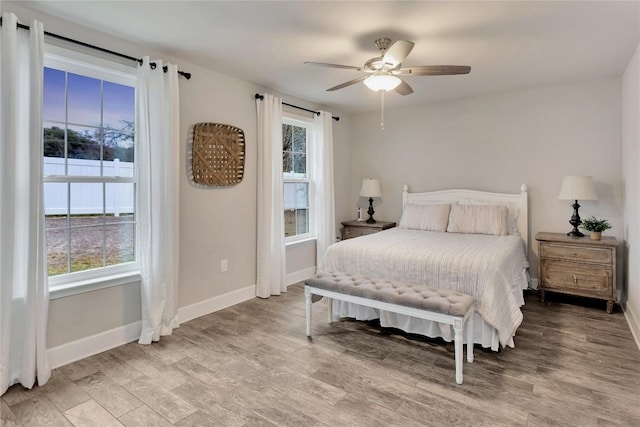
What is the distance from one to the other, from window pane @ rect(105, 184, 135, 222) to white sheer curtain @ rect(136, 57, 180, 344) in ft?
0.57

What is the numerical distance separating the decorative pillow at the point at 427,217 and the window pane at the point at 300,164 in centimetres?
154

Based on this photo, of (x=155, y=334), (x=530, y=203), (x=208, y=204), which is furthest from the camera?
(x=530, y=203)

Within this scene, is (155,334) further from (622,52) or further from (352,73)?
(622,52)

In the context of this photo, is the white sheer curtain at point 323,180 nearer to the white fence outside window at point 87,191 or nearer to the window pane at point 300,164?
the window pane at point 300,164

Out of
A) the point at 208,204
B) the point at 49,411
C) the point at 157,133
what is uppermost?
the point at 157,133

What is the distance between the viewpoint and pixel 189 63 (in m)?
3.31

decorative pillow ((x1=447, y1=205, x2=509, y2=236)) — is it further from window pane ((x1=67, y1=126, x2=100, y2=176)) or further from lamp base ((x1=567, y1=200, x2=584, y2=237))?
window pane ((x1=67, y1=126, x2=100, y2=176))

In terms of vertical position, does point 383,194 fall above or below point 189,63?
below

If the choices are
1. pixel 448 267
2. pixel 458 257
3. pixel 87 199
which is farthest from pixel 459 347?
pixel 87 199

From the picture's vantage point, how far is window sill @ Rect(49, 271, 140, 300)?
2.50 m

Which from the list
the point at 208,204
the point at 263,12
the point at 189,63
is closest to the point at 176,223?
the point at 208,204

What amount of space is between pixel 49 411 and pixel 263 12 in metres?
2.80

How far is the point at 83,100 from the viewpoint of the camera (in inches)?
107

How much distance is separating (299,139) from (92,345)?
335 centimetres
